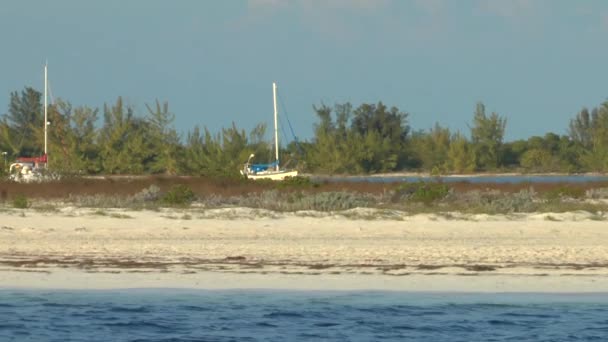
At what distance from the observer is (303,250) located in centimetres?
1775

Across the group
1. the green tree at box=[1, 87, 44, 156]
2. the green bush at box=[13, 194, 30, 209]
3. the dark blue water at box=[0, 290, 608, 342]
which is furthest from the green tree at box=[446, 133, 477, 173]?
the dark blue water at box=[0, 290, 608, 342]

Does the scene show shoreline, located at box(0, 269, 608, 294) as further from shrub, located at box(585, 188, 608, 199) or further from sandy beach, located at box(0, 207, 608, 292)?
shrub, located at box(585, 188, 608, 199)

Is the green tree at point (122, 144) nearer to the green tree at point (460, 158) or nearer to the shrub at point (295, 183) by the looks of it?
the green tree at point (460, 158)

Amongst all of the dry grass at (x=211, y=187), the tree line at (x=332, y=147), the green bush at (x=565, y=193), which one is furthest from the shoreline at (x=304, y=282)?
the tree line at (x=332, y=147)

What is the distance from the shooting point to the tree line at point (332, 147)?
60.5 m

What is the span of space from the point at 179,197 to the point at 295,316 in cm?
1589

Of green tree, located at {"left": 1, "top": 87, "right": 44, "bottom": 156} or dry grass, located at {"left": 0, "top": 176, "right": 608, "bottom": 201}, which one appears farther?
green tree, located at {"left": 1, "top": 87, "right": 44, "bottom": 156}

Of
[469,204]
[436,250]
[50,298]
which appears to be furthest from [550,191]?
[50,298]

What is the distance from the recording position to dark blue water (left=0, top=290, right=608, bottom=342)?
12242 millimetres

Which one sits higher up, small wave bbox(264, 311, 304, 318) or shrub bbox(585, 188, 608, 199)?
shrub bbox(585, 188, 608, 199)

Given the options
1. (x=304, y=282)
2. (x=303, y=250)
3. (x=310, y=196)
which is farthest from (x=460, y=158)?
(x=304, y=282)

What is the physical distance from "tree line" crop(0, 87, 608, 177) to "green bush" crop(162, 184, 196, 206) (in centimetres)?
2526

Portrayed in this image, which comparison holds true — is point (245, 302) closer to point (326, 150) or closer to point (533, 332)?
point (533, 332)

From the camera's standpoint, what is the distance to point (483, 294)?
13758 mm
